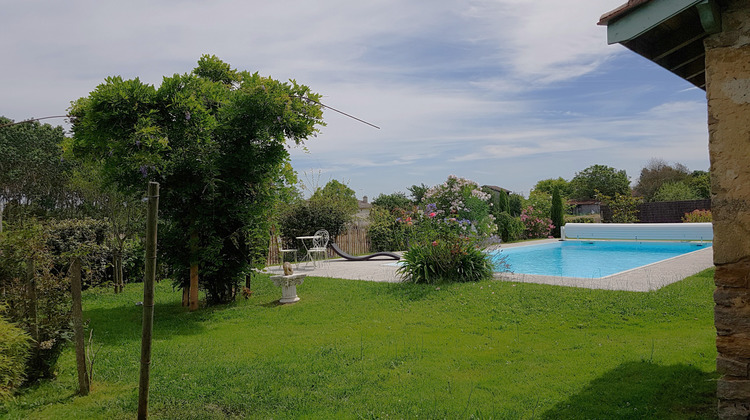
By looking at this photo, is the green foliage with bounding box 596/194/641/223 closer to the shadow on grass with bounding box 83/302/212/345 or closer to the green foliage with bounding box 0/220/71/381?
the shadow on grass with bounding box 83/302/212/345

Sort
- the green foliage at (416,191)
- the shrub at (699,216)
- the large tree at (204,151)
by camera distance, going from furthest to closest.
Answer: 1. the green foliage at (416,191)
2. the shrub at (699,216)
3. the large tree at (204,151)

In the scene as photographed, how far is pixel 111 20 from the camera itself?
22.5 feet

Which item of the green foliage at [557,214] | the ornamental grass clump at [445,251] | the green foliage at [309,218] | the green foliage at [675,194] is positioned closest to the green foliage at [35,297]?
the ornamental grass clump at [445,251]

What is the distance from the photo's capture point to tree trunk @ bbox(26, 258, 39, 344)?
156 inches

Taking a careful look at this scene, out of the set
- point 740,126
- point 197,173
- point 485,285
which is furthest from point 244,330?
point 740,126

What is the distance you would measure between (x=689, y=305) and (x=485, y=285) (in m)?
3.15

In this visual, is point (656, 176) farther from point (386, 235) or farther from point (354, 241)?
point (354, 241)

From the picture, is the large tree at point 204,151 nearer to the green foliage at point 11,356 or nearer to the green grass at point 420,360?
the green grass at point 420,360

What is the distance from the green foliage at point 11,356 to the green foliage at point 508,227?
65.2 feet

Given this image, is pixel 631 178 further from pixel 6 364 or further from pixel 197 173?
pixel 6 364

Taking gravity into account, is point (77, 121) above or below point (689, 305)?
above

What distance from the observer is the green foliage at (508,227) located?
21672 mm

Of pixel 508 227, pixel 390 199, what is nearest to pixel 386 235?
pixel 508 227

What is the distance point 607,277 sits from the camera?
921 centimetres
